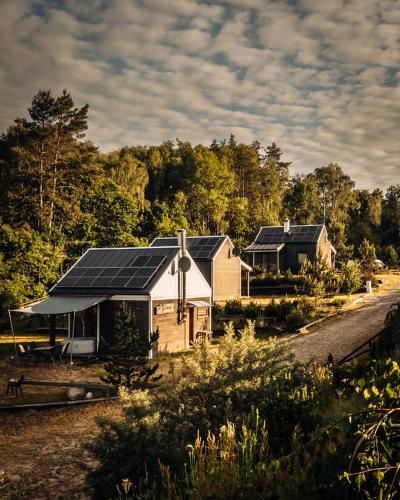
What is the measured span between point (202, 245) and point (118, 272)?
21.5m

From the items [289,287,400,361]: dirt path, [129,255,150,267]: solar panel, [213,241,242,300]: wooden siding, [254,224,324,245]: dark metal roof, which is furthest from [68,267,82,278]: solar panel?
[254,224,324,245]: dark metal roof

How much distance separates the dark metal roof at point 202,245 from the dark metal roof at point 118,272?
17059mm

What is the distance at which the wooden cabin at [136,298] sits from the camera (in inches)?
1029

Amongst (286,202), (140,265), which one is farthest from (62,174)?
(286,202)

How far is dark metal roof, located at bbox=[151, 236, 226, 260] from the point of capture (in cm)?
4766

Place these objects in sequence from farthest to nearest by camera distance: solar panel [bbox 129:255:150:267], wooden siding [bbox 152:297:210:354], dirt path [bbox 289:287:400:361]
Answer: solar panel [bbox 129:255:150:267] → wooden siding [bbox 152:297:210:354] → dirt path [bbox 289:287:400:361]

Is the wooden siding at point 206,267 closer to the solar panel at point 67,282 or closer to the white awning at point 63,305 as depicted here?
the solar panel at point 67,282

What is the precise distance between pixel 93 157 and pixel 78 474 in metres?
45.9

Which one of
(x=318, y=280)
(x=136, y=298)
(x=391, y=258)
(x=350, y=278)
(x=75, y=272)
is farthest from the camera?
(x=391, y=258)

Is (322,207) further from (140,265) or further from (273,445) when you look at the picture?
(273,445)

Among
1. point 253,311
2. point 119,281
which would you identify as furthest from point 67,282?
point 253,311

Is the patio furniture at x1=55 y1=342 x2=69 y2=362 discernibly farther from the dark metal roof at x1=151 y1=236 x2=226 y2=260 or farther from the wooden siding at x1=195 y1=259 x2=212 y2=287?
the dark metal roof at x1=151 y1=236 x2=226 y2=260

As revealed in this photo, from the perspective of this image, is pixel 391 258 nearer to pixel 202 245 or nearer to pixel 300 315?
pixel 202 245

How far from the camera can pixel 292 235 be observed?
5872cm
